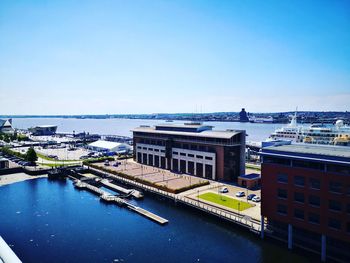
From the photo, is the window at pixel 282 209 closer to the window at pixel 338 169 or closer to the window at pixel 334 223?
the window at pixel 334 223

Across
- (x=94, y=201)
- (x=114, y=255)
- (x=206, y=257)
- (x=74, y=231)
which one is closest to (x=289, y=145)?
(x=206, y=257)

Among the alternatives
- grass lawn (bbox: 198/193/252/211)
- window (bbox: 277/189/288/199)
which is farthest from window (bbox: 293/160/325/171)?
grass lawn (bbox: 198/193/252/211)

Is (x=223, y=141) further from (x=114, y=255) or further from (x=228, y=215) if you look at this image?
(x=114, y=255)

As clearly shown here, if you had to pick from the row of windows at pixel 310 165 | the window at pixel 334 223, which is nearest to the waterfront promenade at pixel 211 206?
the row of windows at pixel 310 165

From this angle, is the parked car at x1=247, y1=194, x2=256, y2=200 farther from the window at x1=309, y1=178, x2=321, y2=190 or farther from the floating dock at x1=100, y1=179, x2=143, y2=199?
the floating dock at x1=100, y1=179, x2=143, y2=199

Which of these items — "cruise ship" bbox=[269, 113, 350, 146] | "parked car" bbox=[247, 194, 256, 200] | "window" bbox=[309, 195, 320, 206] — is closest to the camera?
"window" bbox=[309, 195, 320, 206]

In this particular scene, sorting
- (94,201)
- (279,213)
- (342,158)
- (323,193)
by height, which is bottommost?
(94,201)

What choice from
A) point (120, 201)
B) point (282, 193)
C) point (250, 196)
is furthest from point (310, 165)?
point (120, 201)
